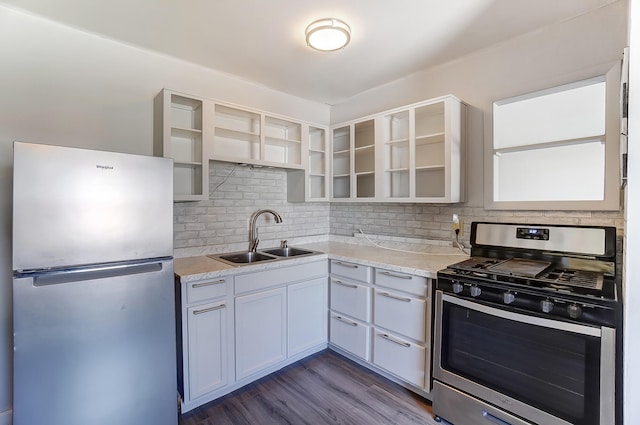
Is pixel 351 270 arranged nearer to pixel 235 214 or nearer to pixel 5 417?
pixel 235 214

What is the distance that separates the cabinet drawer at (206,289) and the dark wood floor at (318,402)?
0.74 metres

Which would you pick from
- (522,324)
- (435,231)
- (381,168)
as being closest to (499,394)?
(522,324)

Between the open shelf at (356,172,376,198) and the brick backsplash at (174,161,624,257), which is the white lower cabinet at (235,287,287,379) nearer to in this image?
the brick backsplash at (174,161,624,257)

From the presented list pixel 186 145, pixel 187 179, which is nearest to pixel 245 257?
pixel 187 179

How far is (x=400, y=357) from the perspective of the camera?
83.7 inches

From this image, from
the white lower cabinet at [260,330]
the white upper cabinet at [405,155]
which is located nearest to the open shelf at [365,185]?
the white upper cabinet at [405,155]

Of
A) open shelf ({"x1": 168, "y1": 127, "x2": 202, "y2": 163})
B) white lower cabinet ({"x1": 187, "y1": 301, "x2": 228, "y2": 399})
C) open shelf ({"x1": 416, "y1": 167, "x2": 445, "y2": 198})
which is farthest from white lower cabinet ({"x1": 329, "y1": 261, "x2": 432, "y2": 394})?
open shelf ({"x1": 168, "y1": 127, "x2": 202, "y2": 163})

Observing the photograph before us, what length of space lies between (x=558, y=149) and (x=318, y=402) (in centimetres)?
251

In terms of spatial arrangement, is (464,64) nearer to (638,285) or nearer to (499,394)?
(638,285)

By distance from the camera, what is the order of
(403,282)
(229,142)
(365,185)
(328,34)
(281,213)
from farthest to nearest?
(281,213), (365,185), (229,142), (403,282), (328,34)

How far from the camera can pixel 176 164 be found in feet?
7.86

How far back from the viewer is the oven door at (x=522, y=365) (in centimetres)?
133

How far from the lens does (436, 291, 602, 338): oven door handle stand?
1.35 metres

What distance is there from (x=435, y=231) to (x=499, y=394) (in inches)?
52.0
